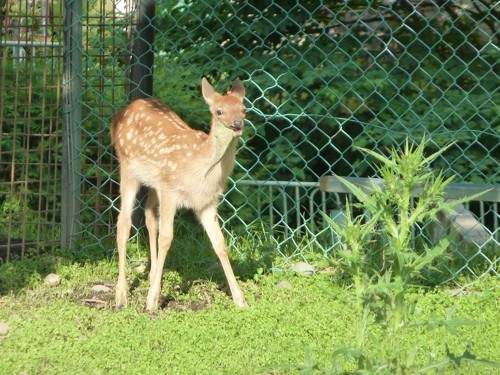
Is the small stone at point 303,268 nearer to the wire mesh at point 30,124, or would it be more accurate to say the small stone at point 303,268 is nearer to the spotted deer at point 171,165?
the spotted deer at point 171,165

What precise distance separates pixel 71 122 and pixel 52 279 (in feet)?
3.49

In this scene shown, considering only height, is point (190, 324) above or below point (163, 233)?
below

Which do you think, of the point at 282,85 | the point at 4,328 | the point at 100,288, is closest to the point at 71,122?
the point at 100,288

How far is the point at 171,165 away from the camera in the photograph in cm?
596

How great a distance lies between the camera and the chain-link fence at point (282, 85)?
260 inches

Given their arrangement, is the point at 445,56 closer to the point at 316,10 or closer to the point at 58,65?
the point at 316,10

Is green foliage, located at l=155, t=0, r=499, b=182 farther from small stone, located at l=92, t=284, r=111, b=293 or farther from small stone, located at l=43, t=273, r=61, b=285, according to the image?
small stone, located at l=43, t=273, r=61, b=285

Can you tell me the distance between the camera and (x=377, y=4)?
687 cm

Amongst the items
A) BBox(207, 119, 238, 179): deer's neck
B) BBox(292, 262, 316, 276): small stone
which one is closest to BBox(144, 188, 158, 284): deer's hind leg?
BBox(207, 119, 238, 179): deer's neck

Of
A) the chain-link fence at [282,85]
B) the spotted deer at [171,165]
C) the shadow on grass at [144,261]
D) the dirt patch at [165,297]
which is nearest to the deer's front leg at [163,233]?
the spotted deer at [171,165]

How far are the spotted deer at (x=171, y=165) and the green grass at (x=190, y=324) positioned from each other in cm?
24

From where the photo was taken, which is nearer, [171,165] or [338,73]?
[171,165]

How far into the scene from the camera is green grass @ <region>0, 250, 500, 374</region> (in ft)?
15.7

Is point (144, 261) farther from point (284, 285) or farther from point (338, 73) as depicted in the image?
point (338, 73)
